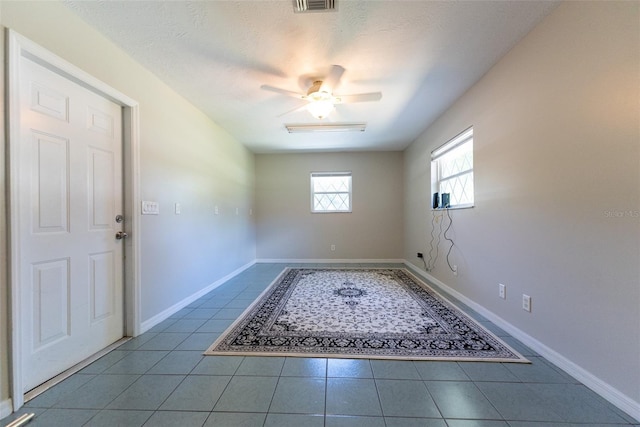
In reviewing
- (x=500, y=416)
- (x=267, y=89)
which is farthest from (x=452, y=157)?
(x=500, y=416)

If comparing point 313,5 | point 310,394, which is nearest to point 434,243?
point 310,394

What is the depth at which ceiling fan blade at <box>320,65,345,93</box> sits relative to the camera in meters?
2.09

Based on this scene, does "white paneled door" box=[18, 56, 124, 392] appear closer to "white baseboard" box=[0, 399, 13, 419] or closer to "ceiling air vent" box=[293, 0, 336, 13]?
"white baseboard" box=[0, 399, 13, 419]

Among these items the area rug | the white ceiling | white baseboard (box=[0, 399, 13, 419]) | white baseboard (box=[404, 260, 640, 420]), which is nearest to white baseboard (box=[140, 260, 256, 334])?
the area rug

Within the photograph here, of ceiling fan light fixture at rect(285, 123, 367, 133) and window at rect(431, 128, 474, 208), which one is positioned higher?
ceiling fan light fixture at rect(285, 123, 367, 133)

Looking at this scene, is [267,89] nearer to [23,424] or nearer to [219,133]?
[219,133]

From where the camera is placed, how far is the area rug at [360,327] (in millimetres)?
1791

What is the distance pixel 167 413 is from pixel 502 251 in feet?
8.63

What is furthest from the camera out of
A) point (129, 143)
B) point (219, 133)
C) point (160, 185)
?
point (219, 133)

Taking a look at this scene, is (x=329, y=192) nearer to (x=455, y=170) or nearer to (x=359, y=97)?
(x=455, y=170)

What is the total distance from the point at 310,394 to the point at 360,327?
91 centimetres

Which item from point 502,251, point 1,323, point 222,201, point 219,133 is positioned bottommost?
point 1,323

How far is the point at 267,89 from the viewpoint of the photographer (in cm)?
240

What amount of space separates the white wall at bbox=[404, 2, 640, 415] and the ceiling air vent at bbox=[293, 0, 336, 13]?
147 centimetres
